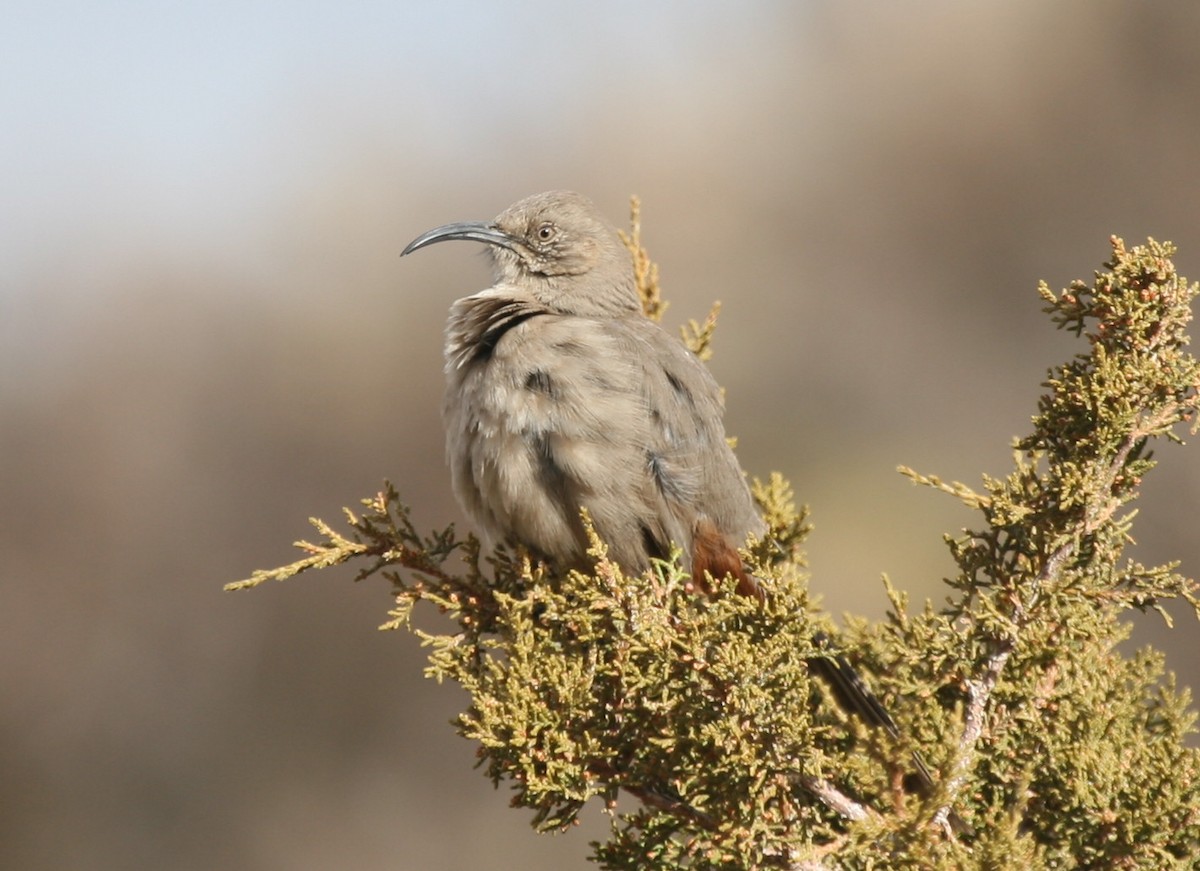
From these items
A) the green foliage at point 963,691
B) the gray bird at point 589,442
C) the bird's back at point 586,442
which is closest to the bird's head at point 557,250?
the gray bird at point 589,442

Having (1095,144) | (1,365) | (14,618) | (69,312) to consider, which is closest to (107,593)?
(14,618)

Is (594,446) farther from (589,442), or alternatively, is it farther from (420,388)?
(420,388)

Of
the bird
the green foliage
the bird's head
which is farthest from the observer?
Answer: the bird's head

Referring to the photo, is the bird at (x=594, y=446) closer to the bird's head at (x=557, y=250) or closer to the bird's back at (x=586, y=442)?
the bird's back at (x=586, y=442)

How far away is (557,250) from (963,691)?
2.44m

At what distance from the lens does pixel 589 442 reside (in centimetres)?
373

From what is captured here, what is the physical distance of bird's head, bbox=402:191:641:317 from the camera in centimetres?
450

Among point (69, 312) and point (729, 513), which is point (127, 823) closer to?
point (69, 312)

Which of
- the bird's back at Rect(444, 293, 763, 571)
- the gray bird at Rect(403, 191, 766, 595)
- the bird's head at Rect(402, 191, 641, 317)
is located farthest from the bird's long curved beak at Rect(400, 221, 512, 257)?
the bird's back at Rect(444, 293, 763, 571)

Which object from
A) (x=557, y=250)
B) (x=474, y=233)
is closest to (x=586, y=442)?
(x=557, y=250)

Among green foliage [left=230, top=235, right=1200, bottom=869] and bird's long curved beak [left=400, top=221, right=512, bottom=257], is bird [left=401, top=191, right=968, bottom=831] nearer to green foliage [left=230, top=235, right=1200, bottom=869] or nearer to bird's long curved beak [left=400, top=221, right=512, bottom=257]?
bird's long curved beak [left=400, top=221, right=512, bottom=257]

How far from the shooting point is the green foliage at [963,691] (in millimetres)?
2699

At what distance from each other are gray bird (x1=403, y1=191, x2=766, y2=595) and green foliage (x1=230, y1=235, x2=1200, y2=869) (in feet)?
2.23

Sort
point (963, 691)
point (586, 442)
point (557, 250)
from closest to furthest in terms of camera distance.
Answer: point (963, 691) < point (586, 442) < point (557, 250)
